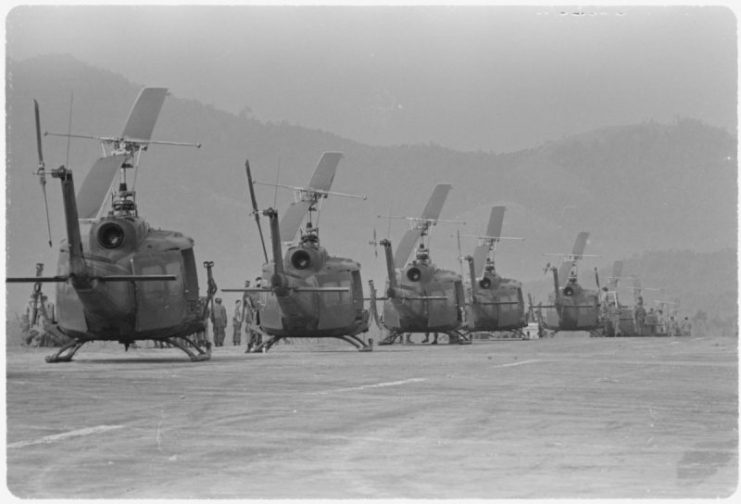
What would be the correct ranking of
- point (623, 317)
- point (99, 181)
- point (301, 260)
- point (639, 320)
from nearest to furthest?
point (99, 181) < point (301, 260) < point (623, 317) < point (639, 320)

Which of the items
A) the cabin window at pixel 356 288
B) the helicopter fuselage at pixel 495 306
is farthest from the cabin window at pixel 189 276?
the helicopter fuselage at pixel 495 306

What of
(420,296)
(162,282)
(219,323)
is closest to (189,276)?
(162,282)

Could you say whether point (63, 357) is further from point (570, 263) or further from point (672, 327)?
point (672, 327)

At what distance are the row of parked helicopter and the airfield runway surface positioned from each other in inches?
121

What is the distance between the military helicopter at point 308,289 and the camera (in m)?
38.2

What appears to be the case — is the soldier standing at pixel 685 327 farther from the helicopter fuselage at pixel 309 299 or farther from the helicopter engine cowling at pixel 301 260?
the helicopter engine cowling at pixel 301 260

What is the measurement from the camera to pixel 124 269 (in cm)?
2842

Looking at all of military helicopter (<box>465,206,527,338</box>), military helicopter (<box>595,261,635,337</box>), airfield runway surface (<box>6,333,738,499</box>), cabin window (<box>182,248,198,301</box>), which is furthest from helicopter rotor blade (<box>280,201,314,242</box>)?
military helicopter (<box>595,261,635,337</box>)

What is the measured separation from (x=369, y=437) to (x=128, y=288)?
16486 millimetres

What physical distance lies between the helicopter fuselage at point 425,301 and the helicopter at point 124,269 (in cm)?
2202

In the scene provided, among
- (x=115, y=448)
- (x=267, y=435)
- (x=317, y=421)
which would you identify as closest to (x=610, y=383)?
(x=317, y=421)

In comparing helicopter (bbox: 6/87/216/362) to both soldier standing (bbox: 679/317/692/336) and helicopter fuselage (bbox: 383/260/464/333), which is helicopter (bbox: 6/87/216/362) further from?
soldier standing (bbox: 679/317/692/336)

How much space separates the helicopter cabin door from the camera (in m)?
29.1

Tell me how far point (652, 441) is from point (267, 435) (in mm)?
3941
